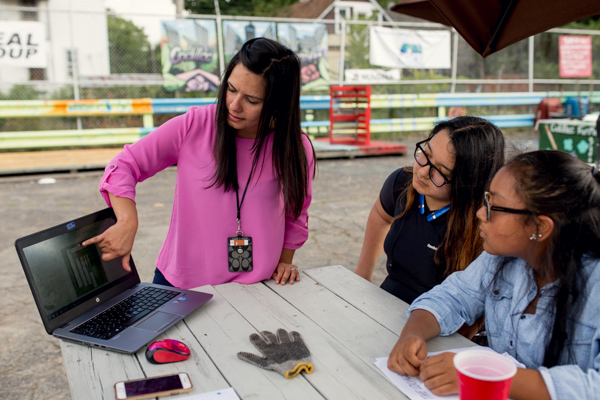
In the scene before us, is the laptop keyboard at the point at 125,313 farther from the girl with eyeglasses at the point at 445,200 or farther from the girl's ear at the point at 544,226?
the girl's ear at the point at 544,226

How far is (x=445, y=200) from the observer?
2.29m

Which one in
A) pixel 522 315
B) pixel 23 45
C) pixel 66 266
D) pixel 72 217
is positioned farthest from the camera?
pixel 23 45

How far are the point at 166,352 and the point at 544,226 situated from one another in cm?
112

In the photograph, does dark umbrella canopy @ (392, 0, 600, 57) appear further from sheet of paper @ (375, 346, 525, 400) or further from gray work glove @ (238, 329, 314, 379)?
gray work glove @ (238, 329, 314, 379)

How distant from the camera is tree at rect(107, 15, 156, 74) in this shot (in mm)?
11062

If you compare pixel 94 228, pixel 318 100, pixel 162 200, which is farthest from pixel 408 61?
pixel 94 228

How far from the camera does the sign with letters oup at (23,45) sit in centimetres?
955

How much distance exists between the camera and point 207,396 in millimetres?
1438

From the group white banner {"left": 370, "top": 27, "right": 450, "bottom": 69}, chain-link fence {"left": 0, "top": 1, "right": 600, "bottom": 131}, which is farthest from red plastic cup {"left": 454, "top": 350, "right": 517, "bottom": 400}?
white banner {"left": 370, "top": 27, "right": 450, "bottom": 69}

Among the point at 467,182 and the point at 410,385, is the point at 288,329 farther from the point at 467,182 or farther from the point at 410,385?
the point at 467,182

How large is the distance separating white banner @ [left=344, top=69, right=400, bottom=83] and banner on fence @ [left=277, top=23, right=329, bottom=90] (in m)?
0.70

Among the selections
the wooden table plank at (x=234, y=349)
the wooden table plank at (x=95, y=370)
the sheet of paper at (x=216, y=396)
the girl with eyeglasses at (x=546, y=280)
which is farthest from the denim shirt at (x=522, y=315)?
the wooden table plank at (x=95, y=370)

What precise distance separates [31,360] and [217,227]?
1726 mm

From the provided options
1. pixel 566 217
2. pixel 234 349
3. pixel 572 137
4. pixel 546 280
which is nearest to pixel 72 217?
pixel 234 349
